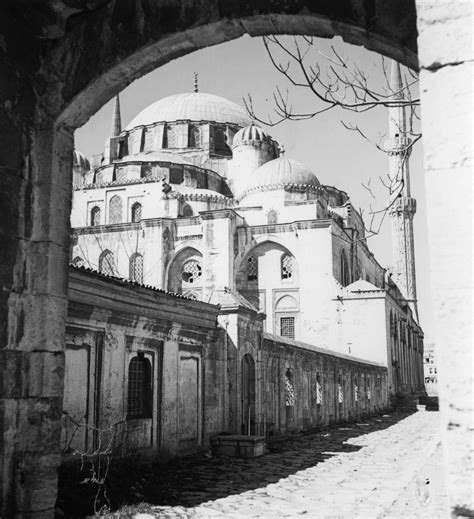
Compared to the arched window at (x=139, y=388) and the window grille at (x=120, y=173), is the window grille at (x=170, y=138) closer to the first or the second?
the window grille at (x=120, y=173)

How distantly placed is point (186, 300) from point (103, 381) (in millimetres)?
2858

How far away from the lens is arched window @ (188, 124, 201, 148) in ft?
158

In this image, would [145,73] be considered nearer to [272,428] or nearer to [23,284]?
[23,284]

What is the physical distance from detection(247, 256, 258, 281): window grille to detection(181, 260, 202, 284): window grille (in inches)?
105

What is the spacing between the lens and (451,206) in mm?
2520

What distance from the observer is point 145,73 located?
14.6 ft

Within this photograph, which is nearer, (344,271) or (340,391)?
(340,391)

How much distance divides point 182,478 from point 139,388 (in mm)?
1845

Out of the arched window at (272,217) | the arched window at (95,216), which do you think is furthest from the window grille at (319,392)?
the arched window at (95,216)

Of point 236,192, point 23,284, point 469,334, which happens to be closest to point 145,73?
point 23,284

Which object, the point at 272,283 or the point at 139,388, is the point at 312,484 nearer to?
the point at 139,388

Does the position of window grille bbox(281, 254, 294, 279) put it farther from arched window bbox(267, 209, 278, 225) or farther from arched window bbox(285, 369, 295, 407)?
arched window bbox(285, 369, 295, 407)

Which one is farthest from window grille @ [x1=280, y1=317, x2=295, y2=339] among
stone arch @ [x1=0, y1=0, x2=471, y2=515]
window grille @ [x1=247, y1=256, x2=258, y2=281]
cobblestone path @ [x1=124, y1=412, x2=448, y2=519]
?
stone arch @ [x1=0, y1=0, x2=471, y2=515]

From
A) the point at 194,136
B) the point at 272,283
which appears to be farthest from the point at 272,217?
the point at 194,136
